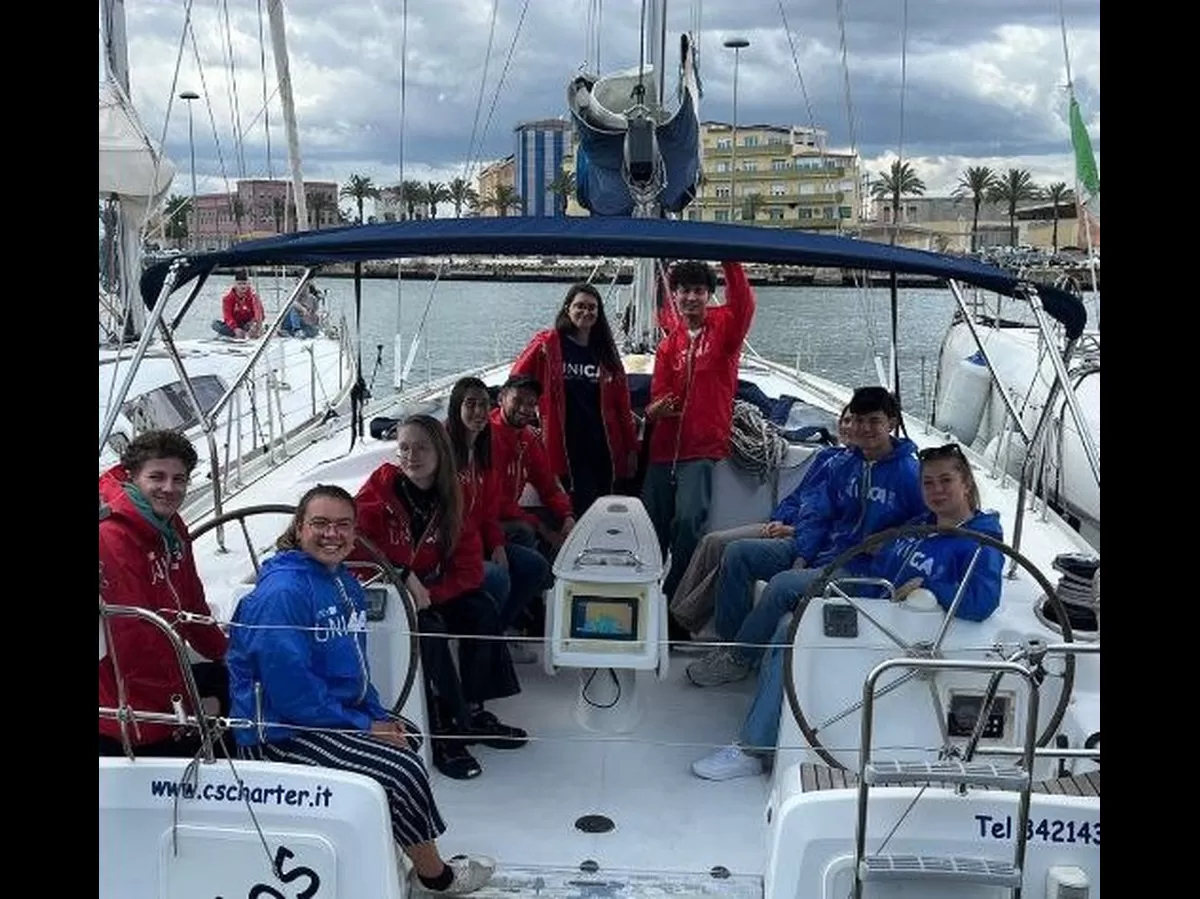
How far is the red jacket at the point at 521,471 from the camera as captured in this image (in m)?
4.00

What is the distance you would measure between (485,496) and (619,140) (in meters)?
2.02

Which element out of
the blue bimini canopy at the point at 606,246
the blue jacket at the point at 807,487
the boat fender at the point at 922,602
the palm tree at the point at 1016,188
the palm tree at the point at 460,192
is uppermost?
the palm tree at the point at 1016,188

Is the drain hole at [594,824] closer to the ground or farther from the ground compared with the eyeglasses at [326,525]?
closer to the ground

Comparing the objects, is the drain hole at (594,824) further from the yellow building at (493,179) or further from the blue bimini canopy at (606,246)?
the yellow building at (493,179)

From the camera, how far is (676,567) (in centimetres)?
429

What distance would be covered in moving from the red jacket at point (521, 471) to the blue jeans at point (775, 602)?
1000 millimetres

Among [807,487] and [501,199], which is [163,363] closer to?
[501,199]

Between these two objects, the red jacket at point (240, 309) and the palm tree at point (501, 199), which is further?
the red jacket at point (240, 309)

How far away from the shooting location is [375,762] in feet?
7.98

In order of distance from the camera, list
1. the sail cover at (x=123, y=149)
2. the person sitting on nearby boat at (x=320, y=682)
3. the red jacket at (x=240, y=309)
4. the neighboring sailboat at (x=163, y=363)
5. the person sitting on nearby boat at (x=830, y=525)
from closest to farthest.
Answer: the person sitting on nearby boat at (x=320, y=682)
the person sitting on nearby boat at (x=830, y=525)
the neighboring sailboat at (x=163, y=363)
the sail cover at (x=123, y=149)
the red jacket at (x=240, y=309)

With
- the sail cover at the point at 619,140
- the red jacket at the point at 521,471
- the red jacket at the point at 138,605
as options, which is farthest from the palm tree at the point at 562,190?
the red jacket at the point at 138,605
